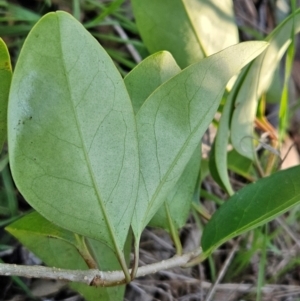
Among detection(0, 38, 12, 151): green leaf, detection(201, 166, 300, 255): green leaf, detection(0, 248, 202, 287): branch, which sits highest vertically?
detection(0, 38, 12, 151): green leaf

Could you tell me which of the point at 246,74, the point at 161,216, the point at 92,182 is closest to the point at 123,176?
the point at 92,182

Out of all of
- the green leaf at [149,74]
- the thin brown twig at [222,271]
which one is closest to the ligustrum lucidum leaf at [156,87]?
the green leaf at [149,74]

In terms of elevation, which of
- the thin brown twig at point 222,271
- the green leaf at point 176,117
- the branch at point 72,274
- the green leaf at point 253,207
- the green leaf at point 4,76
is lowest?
the thin brown twig at point 222,271

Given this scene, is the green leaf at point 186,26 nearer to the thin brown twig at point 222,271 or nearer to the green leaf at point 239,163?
the green leaf at point 239,163

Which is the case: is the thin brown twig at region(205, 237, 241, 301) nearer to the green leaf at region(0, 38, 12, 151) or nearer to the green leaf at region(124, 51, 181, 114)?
the green leaf at region(124, 51, 181, 114)

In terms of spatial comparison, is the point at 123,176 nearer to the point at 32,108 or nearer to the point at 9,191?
the point at 32,108

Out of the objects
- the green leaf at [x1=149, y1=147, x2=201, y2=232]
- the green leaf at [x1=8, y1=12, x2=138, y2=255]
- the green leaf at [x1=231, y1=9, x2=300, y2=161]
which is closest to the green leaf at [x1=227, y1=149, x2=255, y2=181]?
the green leaf at [x1=231, y1=9, x2=300, y2=161]

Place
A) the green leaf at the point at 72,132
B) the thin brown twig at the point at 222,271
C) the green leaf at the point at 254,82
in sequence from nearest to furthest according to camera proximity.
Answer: the green leaf at the point at 72,132
the green leaf at the point at 254,82
the thin brown twig at the point at 222,271
